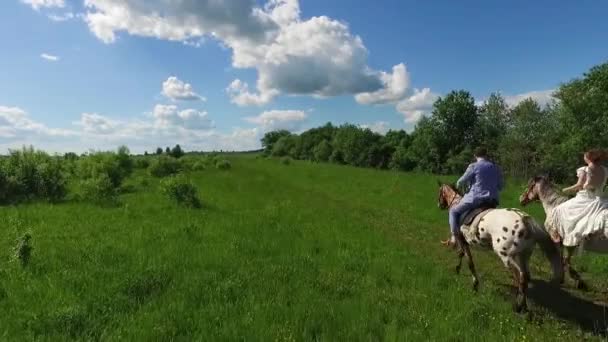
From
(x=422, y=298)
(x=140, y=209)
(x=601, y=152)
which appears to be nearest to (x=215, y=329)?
(x=422, y=298)

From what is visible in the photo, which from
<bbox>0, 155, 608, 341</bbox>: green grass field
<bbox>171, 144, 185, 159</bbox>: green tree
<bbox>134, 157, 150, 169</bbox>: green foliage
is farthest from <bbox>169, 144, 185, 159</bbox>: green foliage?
<bbox>0, 155, 608, 341</bbox>: green grass field

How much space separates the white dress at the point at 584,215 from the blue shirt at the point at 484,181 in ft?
4.61

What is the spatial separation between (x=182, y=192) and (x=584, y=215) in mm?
17507

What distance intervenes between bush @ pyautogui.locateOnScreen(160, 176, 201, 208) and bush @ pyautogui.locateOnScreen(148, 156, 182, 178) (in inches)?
1017

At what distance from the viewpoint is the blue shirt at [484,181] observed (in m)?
10.4

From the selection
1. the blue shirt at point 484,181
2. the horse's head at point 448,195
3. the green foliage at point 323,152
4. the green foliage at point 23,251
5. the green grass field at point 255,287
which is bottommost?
the green grass field at point 255,287

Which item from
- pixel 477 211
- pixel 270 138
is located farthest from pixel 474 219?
pixel 270 138

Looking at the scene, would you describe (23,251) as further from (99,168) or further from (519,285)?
(99,168)

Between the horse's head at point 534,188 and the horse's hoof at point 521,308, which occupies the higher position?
the horse's head at point 534,188

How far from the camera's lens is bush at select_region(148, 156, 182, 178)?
4717 centimetres

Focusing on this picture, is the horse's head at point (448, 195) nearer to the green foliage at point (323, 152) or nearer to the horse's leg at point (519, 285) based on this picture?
the horse's leg at point (519, 285)

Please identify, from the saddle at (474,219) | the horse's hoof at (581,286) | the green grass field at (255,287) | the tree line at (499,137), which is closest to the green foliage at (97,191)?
the green grass field at (255,287)

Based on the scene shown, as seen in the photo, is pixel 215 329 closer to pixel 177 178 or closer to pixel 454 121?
pixel 177 178

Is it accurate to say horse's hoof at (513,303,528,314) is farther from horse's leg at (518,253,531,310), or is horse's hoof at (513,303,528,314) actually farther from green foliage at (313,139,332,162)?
green foliage at (313,139,332,162)
